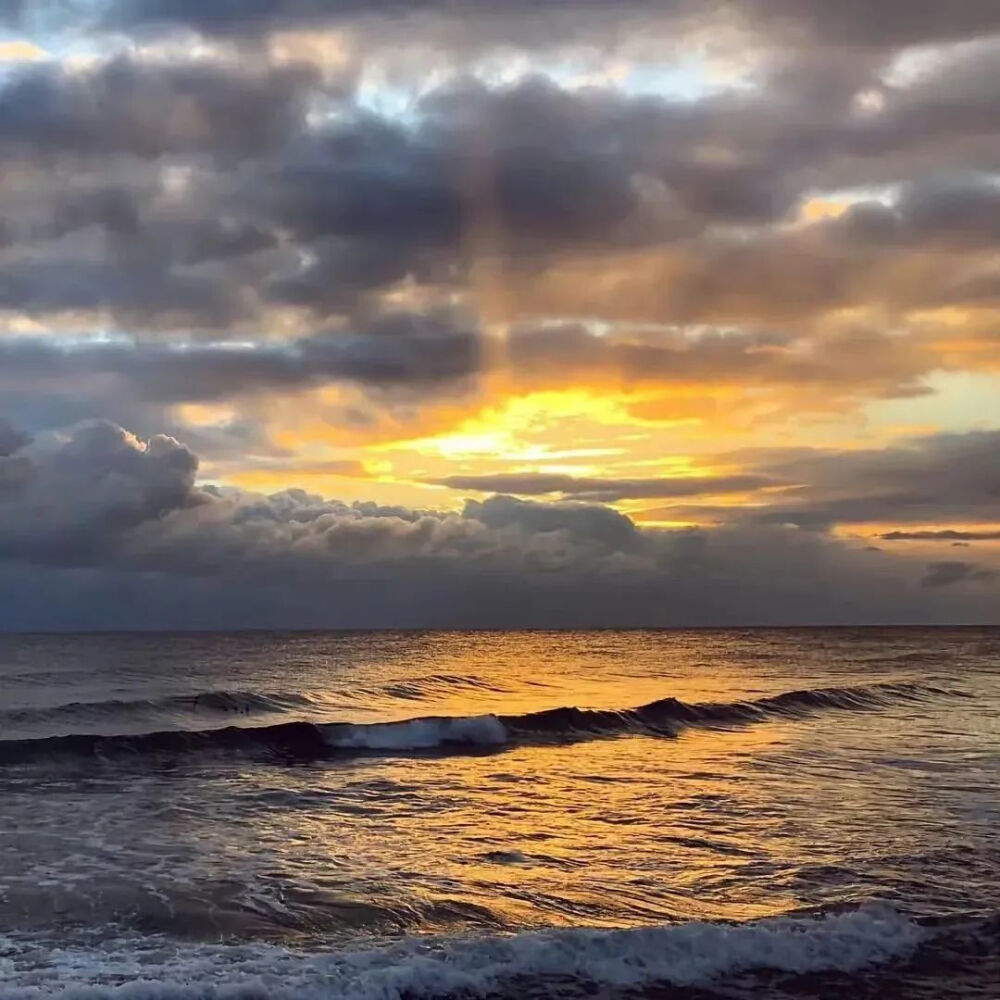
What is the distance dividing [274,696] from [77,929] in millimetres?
29572

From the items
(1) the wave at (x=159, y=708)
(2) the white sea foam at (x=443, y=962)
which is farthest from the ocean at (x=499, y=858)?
(1) the wave at (x=159, y=708)

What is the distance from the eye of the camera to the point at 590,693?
46.2 m

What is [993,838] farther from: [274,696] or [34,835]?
[274,696]

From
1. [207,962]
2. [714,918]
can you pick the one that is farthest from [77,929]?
[714,918]

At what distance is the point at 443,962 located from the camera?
29.7 ft

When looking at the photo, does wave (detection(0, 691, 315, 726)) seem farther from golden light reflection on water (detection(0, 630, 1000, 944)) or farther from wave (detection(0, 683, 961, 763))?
golden light reflection on water (detection(0, 630, 1000, 944))

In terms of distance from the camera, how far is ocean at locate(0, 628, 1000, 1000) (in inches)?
357

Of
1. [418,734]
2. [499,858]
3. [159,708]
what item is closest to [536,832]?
[499,858]

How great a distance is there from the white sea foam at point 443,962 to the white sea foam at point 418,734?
56.8 feet

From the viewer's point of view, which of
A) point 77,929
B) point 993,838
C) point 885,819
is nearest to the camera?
point 77,929

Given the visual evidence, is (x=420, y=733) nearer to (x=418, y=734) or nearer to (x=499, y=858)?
(x=418, y=734)

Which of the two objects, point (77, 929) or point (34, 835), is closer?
point (77, 929)

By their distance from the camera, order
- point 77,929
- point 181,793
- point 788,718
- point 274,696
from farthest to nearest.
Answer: point 274,696, point 788,718, point 181,793, point 77,929

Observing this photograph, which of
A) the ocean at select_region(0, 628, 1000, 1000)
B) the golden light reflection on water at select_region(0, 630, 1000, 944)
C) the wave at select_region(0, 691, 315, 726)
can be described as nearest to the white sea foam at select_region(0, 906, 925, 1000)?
the ocean at select_region(0, 628, 1000, 1000)
